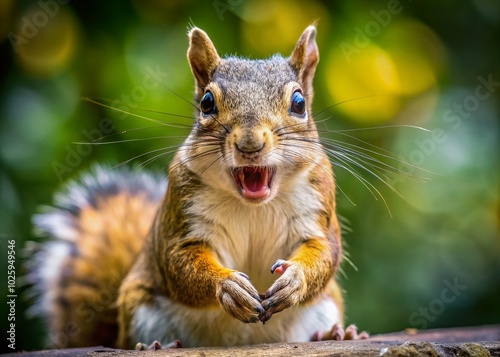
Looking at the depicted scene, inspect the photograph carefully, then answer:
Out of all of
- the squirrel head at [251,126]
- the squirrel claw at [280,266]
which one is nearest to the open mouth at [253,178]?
the squirrel head at [251,126]

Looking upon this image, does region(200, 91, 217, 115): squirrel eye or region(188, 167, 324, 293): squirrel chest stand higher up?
region(200, 91, 217, 115): squirrel eye

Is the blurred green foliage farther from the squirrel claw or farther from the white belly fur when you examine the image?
the squirrel claw

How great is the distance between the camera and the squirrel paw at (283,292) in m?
2.21

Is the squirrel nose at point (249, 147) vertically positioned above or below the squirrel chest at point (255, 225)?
above

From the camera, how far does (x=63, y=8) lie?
13.1ft

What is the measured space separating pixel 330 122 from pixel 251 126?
1.85 metres

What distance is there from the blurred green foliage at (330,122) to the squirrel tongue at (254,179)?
163 centimetres

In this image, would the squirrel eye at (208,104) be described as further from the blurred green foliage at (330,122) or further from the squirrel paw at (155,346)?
the blurred green foliage at (330,122)

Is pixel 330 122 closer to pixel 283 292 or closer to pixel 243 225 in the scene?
pixel 243 225

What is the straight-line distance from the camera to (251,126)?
2.23 meters

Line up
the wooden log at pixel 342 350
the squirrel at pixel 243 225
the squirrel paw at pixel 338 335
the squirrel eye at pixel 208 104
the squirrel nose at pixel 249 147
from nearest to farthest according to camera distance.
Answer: the wooden log at pixel 342 350, the squirrel nose at pixel 249 147, the squirrel at pixel 243 225, the squirrel eye at pixel 208 104, the squirrel paw at pixel 338 335

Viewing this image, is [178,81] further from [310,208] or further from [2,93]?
[310,208]

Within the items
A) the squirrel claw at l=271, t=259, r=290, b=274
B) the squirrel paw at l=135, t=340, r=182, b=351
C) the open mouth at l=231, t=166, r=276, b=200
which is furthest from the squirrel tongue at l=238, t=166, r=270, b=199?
the squirrel paw at l=135, t=340, r=182, b=351

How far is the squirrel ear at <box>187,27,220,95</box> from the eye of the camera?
259 cm
